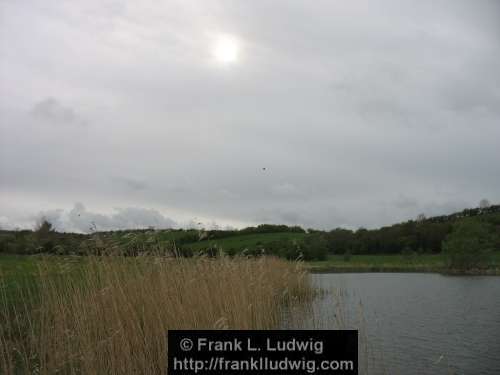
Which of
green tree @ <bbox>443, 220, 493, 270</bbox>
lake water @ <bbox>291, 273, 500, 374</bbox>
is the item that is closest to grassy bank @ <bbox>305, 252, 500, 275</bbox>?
green tree @ <bbox>443, 220, 493, 270</bbox>

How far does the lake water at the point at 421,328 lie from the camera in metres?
8.83

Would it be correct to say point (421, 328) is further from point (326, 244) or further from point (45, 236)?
point (326, 244)

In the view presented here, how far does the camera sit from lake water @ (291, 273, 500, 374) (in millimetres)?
8828

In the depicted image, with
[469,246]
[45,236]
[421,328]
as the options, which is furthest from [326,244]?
[45,236]

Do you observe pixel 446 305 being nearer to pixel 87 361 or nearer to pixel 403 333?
pixel 403 333

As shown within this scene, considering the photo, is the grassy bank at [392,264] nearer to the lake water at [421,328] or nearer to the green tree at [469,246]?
the green tree at [469,246]

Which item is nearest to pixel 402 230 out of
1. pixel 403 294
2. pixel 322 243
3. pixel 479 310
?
pixel 322 243

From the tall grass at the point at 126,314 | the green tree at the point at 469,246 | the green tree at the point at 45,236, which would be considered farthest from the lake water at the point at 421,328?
the green tree at the point at 469,246

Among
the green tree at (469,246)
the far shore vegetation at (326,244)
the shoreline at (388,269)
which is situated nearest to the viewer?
the far shore vegetation at (326,244)

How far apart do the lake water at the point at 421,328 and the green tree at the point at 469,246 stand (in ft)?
65.3

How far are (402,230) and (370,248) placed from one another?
6.92 m

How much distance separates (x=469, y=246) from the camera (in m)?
39.0

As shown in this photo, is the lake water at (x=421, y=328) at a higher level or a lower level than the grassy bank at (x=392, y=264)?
higher

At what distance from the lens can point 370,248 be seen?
6900 cm
